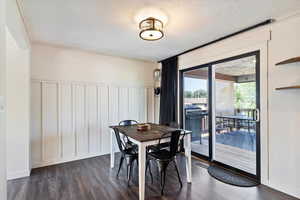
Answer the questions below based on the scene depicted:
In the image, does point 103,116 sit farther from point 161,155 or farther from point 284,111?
point 284,111

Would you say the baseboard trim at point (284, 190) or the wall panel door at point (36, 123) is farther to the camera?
the wall panel door at point (36, 123)

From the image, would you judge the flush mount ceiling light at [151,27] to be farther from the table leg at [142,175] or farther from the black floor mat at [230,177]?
the black floor mat at [230,177]

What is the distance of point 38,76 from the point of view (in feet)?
10.6

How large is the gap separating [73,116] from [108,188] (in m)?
1.89

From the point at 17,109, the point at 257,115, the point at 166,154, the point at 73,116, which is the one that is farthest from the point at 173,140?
the point at 17,109

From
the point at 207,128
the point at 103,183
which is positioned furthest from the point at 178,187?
the point at 207,128

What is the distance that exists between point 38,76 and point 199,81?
11.6ft

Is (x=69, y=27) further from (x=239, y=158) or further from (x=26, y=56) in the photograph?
(x=239, y=158)

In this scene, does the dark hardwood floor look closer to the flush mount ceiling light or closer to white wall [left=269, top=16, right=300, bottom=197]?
white wall [left=269, top=16, right=300, bottom=197]

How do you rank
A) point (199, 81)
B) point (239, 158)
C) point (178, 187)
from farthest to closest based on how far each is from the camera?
point (199, 81)
point (239, 158)
point (178, 187)

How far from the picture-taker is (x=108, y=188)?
7.93 feet

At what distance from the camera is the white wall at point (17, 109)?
275 cm

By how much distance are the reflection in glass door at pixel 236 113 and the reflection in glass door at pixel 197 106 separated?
0.88 ft

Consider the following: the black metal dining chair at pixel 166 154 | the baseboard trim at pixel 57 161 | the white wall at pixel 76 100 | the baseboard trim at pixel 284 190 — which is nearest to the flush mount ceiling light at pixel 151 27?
the black metal dining chair at pixel 166 154
